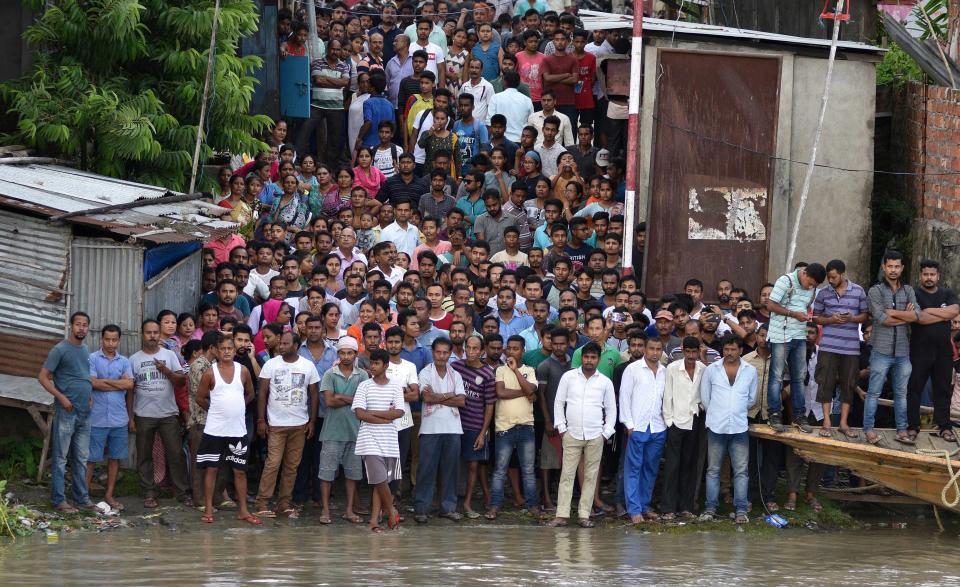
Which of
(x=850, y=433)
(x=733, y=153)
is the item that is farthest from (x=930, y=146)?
(x=850, y=433)

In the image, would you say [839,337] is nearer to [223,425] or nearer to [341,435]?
[341,435]

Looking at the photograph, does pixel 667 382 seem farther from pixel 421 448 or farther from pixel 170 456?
pixel 170 456

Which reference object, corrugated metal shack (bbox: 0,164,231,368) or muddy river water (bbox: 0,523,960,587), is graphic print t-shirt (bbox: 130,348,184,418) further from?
muddy river water (bbox: 0,523,960,587)

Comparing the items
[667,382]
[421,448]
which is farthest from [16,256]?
[667,382]

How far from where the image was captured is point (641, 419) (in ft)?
40.9

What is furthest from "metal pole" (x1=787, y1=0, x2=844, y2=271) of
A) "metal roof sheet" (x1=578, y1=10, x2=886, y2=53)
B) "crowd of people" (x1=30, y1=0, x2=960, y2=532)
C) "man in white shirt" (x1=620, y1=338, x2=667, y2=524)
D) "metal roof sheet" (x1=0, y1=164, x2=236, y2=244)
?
"metal roof sheet" (x1=0, y1=164, x2=236, y2=244)

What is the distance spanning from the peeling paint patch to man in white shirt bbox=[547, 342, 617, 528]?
3.52 metres

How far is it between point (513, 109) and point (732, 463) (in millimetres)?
6193

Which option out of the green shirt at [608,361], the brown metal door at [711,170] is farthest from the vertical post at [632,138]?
the green shirt at [608,361]

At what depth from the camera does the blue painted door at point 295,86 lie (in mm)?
17641

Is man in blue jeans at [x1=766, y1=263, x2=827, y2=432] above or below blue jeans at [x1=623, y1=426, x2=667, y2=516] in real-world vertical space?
above

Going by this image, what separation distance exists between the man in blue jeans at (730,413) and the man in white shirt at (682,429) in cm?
12

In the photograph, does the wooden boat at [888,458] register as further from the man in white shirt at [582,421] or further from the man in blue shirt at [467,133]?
the man in blue shirt at [467,133]

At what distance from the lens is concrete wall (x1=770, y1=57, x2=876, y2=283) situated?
51.6 feet
